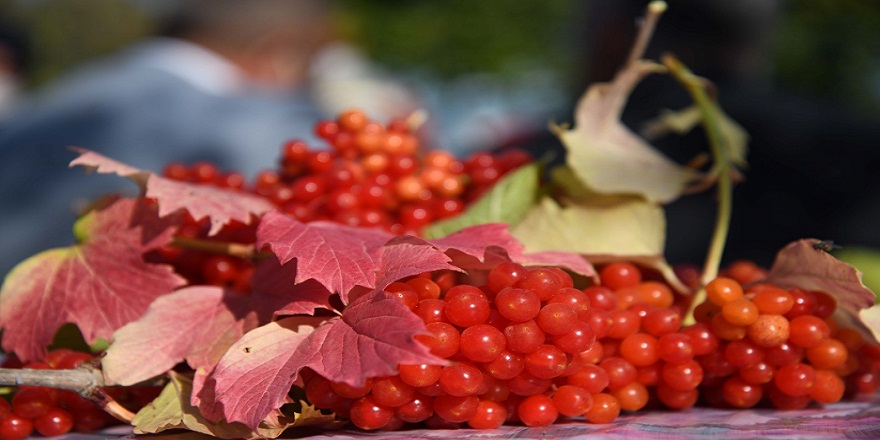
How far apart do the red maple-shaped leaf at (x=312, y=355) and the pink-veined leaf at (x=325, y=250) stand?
0.04 ft

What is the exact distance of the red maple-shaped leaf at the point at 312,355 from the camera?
0.97 ft

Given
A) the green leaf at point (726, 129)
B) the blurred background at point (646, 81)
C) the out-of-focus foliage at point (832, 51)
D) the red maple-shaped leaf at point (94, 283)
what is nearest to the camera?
the red maple-shaped leaf at point (94, 283)

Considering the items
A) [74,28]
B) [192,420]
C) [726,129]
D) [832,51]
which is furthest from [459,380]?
[74,28]

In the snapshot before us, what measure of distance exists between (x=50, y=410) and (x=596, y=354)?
0.28m

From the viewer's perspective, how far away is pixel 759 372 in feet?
1.24

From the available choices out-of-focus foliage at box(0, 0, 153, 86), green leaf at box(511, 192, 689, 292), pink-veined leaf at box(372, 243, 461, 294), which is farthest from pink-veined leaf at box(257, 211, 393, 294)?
out-of-focus foliage at box(0, 0, 153, 86)

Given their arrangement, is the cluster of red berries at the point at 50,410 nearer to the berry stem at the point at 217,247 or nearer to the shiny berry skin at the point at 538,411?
the berry stem at the point at 217,247

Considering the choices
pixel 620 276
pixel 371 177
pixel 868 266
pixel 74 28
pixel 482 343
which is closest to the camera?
pixel 482 343

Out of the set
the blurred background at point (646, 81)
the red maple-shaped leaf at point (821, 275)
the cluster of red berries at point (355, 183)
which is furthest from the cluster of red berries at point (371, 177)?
the blurred background at point (646, 81)

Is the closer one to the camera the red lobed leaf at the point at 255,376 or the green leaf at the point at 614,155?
the red lobed leaf at the point at 255,376

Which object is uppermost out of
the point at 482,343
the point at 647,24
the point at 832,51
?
the point at 647,24

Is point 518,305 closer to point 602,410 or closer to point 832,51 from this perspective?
point 602,410

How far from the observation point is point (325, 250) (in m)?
0.36

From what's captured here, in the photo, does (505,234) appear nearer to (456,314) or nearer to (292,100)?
(456,314)
